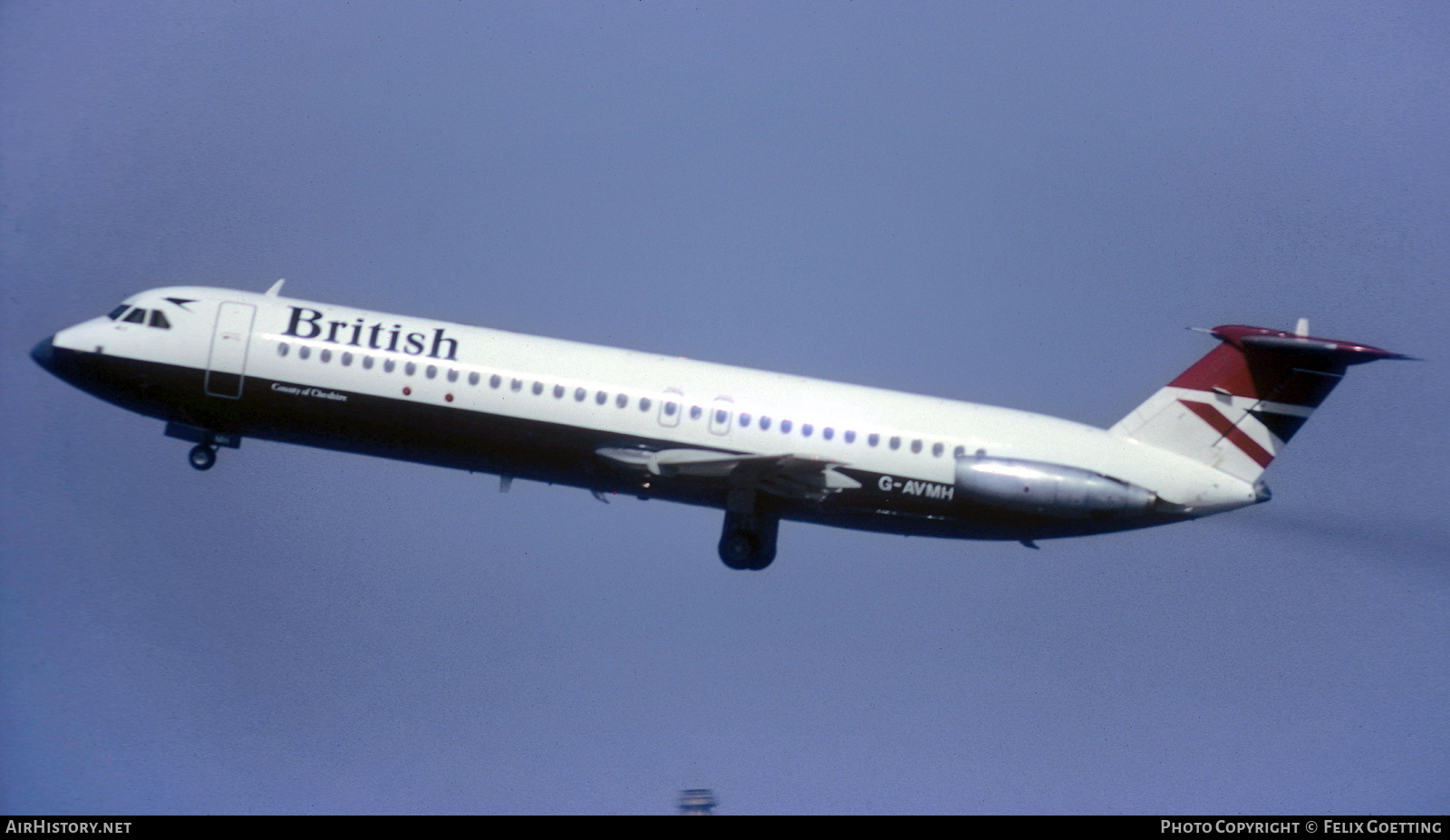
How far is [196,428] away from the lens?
40.7 meters

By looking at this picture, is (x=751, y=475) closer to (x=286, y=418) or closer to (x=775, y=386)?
(x=775, y=386)

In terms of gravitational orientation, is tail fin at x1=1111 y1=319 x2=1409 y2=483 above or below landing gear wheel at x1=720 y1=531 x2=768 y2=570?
above

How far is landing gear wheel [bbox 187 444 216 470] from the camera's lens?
41.0m

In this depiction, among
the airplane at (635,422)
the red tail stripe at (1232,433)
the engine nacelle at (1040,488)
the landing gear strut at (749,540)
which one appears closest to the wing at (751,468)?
the airplane at (635,422)

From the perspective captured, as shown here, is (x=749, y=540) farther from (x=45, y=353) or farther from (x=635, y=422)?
(x=45, y=353)

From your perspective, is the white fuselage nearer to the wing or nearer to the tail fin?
the wing

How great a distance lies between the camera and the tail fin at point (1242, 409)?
41.3 m

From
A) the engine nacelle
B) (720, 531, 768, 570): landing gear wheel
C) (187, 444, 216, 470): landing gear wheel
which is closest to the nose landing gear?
(187, 444, 216, 470): landing gear wheel

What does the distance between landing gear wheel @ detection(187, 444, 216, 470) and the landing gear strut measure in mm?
12327

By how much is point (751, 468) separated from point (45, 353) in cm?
1710

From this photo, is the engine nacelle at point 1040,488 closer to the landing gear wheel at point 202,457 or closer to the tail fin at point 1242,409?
the tail fin at point 1242,409
